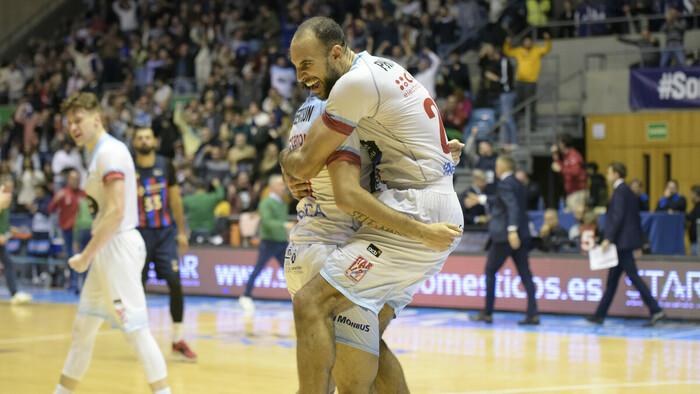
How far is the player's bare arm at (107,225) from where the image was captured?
18.7 feet

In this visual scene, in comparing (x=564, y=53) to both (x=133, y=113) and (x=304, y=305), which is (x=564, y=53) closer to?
(x=133, y=113)

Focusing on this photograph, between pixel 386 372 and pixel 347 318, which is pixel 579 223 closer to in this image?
pixel 386 372

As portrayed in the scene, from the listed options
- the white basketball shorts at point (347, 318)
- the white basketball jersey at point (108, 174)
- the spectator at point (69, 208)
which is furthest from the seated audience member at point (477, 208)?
the white basketball shorts at point (347, 318)

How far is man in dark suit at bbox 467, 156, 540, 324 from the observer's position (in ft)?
37.7

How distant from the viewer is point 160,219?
880 centimetres

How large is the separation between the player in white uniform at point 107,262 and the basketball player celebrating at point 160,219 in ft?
8.94

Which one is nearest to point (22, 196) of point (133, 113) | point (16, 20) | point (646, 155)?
point (133, 113)

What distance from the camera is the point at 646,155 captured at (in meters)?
17.9

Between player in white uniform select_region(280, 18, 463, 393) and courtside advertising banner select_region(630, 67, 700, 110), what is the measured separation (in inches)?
492

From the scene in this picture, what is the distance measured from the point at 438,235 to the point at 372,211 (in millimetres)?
328

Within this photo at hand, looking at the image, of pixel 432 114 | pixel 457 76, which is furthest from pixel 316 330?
pixel 457 76

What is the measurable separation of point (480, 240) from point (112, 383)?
714 centimetres

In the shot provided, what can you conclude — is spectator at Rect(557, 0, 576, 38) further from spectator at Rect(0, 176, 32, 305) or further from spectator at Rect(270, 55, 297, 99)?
spectator at Rect(0, 176, 32, 305)

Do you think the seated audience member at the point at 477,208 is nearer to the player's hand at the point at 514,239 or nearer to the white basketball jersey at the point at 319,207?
the player's hand at the point at 514,239
